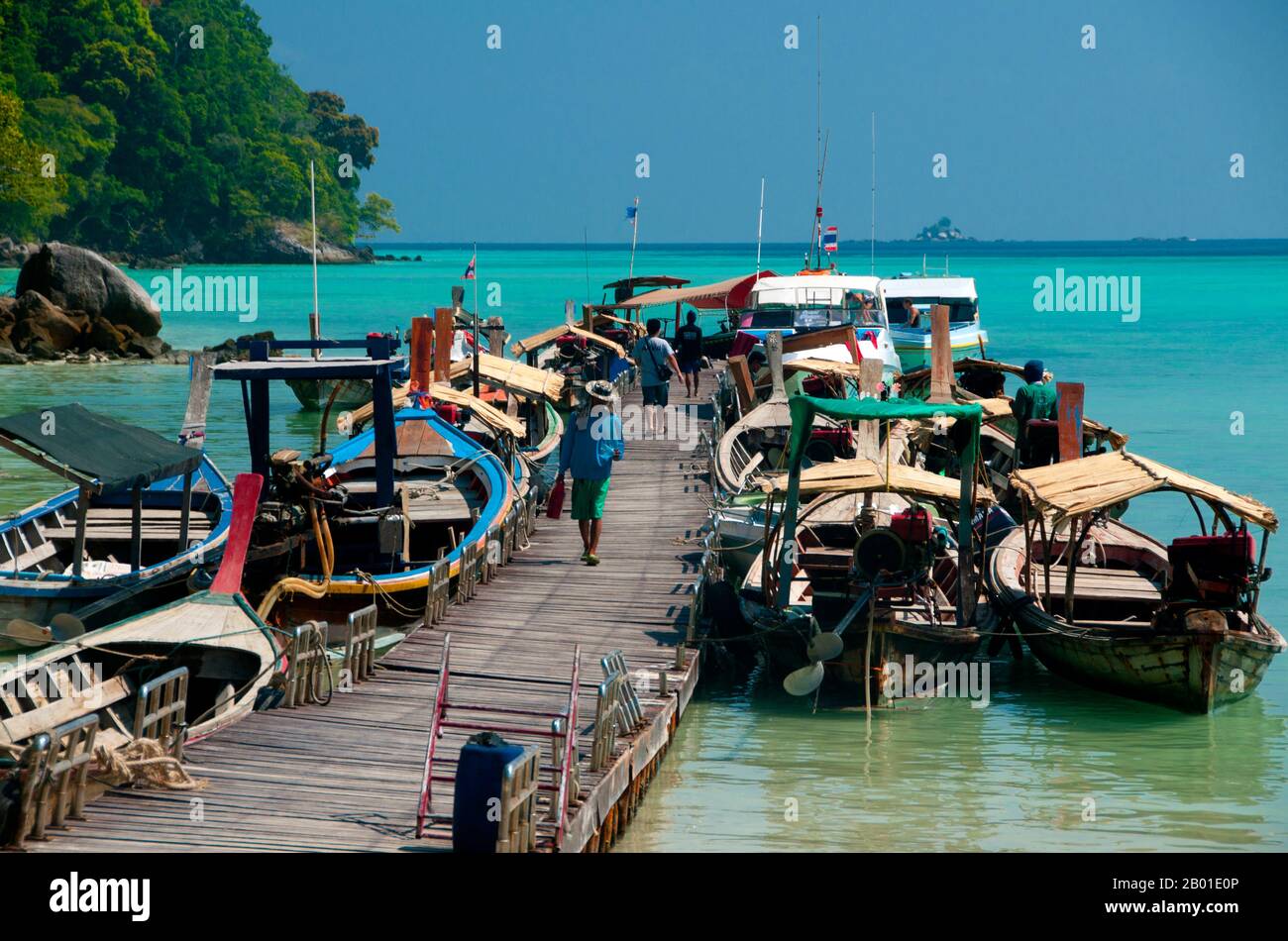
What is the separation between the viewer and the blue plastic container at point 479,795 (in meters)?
8.36

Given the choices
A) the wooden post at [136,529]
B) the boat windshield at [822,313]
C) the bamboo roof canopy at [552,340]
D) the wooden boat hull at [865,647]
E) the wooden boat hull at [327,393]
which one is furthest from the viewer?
the wooden boat hull at [327,393]

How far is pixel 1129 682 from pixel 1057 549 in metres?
3.25

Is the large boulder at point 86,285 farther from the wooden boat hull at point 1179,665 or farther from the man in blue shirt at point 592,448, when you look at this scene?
the wooden boat hull at point 1179,665

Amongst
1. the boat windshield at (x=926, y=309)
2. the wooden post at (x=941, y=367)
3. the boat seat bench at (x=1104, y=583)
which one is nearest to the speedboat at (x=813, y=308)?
the wooden post at (x=941, y=367)

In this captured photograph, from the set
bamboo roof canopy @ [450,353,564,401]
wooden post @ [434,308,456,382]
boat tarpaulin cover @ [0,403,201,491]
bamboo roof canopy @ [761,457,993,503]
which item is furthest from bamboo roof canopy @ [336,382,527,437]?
bamboo roof canopy @ [761,457,993,503]

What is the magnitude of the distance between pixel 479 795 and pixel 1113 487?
26.5 feet

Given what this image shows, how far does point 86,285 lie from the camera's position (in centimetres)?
5347

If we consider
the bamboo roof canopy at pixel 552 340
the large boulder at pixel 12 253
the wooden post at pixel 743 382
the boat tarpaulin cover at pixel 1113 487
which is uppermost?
the large boulder at pixel 12 253

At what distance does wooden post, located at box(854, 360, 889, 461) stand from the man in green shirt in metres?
2.39

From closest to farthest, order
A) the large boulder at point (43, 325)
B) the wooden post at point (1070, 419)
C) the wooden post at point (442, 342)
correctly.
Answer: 1. the wooden post at point (1070, 419)
2. the wooden post at point (442, 342)
3. the large boulder at point (43, 325)

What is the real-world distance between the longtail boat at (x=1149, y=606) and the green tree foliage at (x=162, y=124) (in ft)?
263

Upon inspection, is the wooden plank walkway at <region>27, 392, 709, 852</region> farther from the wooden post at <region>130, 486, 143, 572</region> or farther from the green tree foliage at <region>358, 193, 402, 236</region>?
the green tree foliage at <region>358, 193, 402, 236</region>

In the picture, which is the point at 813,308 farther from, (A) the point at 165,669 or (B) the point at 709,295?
(A) the point at 165,669

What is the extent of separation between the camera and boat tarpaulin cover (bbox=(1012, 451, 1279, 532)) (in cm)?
1387
